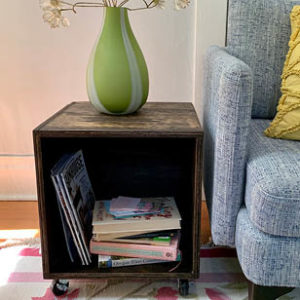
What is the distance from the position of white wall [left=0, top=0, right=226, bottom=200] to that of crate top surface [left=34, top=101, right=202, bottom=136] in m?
0.33

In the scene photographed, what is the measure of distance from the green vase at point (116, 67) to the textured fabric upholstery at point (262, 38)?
1.20 feet

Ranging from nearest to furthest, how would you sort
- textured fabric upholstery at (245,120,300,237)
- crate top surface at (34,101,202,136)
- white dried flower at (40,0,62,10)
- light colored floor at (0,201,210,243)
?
1. textured fabric upholstery at (245,120,300,237)
2. crate top surface at (34,101,202,136)
3. white dried flower at (40,0,62,10)
4. light colored floor at (0,201,210,243)

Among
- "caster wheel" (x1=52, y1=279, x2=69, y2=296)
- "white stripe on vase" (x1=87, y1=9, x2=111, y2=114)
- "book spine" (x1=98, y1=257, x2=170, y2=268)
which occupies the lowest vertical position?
"caster wheel" (x1=52, y1=279, x2=69, y2=296)

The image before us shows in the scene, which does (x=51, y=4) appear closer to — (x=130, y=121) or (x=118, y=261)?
(x=130, y=121)

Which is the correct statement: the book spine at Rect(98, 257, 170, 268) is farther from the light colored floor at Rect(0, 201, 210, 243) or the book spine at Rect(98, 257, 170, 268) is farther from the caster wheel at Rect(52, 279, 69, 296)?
the light colored floor at Rect(0, 201, 210, 243)

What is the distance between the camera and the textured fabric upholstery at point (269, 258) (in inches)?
30.6

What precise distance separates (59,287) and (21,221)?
1.57ft

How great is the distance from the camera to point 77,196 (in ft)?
3.37

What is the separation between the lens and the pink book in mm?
988

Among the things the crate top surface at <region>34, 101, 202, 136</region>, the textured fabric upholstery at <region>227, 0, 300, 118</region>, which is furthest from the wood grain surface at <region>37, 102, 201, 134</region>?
the textured fabric upholstery at <region>227, 0, 300, 118</region>

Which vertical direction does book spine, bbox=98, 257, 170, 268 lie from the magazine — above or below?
below

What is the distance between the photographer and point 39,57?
1.42 metres

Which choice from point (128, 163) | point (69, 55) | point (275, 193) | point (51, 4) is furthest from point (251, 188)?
point (69, 55)

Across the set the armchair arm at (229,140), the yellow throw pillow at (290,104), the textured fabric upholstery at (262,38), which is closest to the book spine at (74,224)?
the armchair arm at (229,140)
